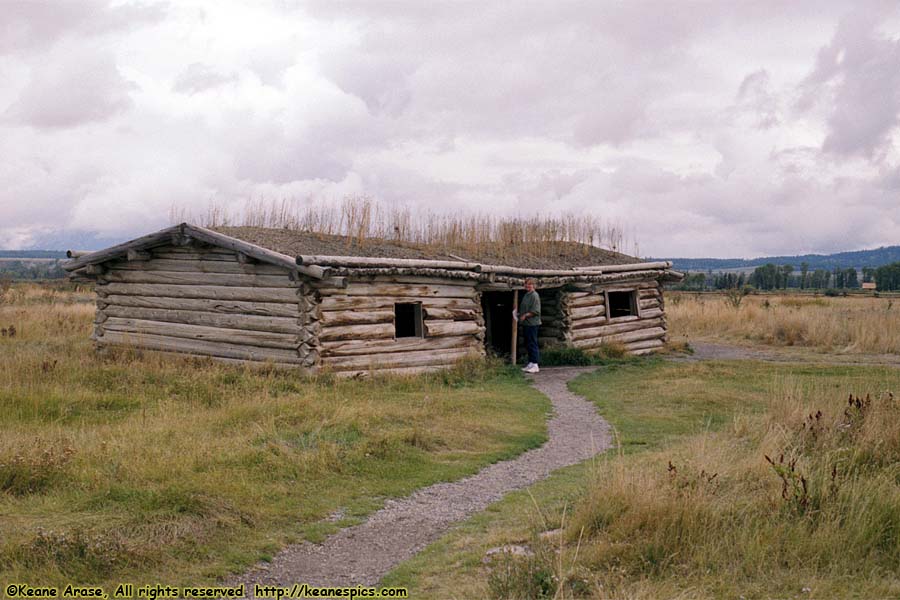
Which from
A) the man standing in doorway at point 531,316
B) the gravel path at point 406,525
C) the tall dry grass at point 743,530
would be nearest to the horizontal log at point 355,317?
the man standing in doorway at point 531,316

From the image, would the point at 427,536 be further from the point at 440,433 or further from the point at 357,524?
the point at 440,433

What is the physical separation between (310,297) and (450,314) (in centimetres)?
370

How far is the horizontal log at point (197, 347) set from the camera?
15008 millimetres

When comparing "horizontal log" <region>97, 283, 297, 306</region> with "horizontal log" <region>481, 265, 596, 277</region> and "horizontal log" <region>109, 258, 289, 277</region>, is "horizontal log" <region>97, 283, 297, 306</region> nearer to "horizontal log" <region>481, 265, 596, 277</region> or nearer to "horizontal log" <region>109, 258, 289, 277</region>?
A: "horizontal log" <region>109, 258, 289, 277</region>

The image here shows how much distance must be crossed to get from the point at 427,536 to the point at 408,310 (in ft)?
42.9

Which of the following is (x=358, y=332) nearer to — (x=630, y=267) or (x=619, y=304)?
(x=630, y=267)

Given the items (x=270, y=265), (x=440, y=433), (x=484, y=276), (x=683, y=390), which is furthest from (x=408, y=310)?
(x=440, y=433)

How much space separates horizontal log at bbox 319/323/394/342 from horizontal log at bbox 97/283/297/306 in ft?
2.73

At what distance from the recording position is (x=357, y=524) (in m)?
6.90

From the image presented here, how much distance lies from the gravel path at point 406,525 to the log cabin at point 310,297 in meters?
5.41

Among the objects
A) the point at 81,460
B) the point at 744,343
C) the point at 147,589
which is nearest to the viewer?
the point at 147,589

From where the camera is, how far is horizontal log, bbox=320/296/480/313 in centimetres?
1485

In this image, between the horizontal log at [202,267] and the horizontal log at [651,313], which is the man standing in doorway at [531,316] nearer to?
the horizontal log at [651,313]

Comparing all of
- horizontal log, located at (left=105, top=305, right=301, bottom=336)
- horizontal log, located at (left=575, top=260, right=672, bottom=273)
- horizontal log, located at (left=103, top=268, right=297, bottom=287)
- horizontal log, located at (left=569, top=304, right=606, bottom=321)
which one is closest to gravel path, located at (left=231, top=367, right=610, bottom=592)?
horizontal log, located at (left=105, top=305, right=301, bottom=336)
